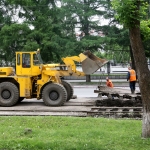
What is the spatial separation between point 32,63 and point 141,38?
313 inches

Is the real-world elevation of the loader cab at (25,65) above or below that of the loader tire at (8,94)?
above

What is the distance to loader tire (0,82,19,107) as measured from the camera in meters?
15.9

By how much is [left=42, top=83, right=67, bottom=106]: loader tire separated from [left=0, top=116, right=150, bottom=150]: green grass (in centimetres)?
416

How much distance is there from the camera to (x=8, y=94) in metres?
16.0

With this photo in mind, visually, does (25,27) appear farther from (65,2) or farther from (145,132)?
(145,132)

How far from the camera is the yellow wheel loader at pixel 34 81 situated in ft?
52.0

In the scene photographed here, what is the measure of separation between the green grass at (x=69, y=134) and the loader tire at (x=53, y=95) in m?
4.16

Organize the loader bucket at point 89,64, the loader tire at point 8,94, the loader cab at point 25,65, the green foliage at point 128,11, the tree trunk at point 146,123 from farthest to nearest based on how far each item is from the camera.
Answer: the loader bucket at point 89,64 < the loader cab at point 25,65 < the loader tire at point 8,94 < the tree trunk at point 146,123 < the green foliage at point 128,11

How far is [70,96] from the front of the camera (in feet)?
57.3

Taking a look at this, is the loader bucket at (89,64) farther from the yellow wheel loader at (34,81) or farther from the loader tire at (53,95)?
the loader tire at (53,95)

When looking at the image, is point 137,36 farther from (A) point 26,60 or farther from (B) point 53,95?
(A) point 26,60

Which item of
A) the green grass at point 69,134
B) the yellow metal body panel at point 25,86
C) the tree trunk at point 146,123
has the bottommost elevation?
the green grass at point 69,134

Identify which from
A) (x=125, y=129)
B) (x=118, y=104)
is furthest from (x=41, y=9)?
(x=125, y=129)

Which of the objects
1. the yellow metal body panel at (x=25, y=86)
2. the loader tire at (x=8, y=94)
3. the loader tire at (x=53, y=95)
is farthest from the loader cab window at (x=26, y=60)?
the loader tire at (x=53, y=95)
